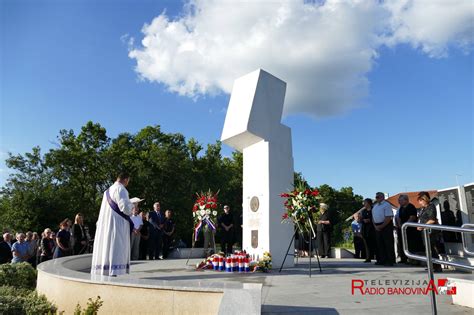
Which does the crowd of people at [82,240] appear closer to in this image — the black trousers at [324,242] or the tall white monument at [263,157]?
the tall white monument at [263,157]

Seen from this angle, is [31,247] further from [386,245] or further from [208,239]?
[386,245]

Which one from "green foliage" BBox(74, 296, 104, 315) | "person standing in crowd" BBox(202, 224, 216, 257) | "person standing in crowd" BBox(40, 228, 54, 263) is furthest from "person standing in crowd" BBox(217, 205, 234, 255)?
"green foliage" BBox(74, 296, 104, 315)

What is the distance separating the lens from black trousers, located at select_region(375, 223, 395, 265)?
9.82 metres

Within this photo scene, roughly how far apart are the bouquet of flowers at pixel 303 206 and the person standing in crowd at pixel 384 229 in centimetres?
225

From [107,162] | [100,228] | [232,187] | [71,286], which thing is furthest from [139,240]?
[232,187]

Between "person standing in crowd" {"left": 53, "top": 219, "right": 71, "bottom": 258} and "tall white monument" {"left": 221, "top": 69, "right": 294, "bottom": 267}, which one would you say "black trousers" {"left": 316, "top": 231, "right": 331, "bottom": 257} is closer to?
"tall white monument" {"left": 221, "top": 69, "right": 294, "bottom": 267}

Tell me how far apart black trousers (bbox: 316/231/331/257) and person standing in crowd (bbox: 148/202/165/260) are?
221 inches

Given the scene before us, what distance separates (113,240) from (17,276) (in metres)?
3.71

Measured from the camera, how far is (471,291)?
4531 mm

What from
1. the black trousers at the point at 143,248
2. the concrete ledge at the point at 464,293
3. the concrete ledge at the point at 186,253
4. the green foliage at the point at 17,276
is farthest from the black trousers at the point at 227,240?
the concrete ledge at the point at 464,293

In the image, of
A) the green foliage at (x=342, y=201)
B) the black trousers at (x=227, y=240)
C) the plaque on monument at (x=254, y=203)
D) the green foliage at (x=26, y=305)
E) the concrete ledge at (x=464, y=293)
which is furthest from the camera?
the green foliage at (x=342, y=201)

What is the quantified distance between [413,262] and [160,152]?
22.7 metres

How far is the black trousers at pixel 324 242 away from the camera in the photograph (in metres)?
13.8

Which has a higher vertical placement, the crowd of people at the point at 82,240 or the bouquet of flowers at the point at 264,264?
the crowd of people at the point at 82,240
